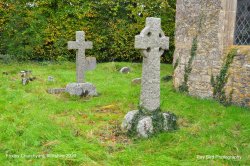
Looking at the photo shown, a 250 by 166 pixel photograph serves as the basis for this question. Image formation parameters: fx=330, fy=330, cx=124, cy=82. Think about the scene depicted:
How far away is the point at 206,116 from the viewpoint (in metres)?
7.21

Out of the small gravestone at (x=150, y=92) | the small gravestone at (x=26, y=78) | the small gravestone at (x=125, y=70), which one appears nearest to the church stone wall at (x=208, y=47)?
the small gravestone at (x=150, y=92)

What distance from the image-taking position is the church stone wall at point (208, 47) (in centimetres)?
798

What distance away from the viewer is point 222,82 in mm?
8375

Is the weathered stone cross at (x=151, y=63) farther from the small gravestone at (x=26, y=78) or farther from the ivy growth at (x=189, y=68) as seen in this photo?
the small gravestone at (x=26, y=78)

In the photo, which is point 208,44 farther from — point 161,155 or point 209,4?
point 161,155

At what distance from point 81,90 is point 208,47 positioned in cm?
364

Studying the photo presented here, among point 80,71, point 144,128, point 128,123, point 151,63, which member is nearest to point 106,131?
point 128,123

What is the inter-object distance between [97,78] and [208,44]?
4.78 m

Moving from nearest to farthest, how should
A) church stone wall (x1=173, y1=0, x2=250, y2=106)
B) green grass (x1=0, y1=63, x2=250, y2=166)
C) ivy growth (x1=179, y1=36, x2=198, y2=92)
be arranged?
1. green grass (x1=0, y1=63, x2=250, y2=166)
2. church stone wall (x1=173, y1=0, x2=250, y2=106)
3. ivy growth (x1=179, y1=36, x2=198, y2=92)

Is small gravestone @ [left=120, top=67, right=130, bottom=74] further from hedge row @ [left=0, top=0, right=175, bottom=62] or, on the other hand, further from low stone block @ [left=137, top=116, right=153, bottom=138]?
low stone block @ [left=137, top=116, right=153, bottom=138]

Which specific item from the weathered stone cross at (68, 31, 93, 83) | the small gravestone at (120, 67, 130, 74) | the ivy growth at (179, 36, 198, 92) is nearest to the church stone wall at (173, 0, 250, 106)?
the ivy growth at (179, 36, 198, 92)

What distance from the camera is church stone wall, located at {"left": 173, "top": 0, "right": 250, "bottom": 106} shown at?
7984mm

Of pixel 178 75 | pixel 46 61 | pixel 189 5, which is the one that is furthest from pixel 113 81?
pixel 46 61

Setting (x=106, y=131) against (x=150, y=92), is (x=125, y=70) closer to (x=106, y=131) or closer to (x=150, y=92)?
(x=150, y=92)
